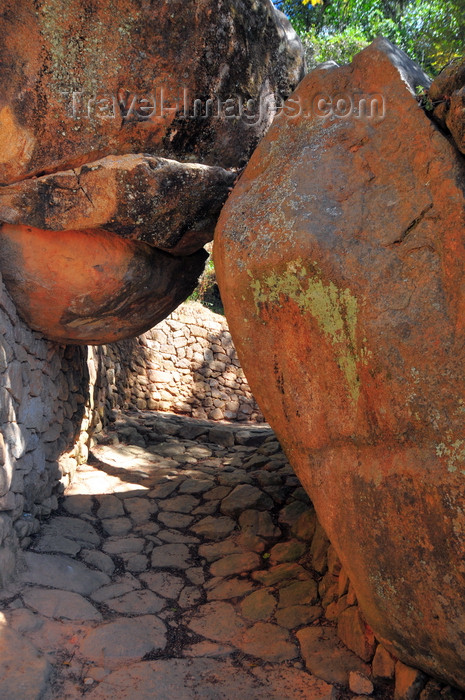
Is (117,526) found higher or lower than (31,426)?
lower

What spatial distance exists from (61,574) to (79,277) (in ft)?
5.90

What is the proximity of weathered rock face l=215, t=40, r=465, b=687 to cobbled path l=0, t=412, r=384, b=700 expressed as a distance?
643 mm

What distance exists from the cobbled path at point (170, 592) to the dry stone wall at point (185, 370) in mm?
1814

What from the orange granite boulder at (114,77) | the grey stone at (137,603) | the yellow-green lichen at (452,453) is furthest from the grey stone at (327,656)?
the orange granite boulder at (114,77)

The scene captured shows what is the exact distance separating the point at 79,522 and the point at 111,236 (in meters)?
2.01

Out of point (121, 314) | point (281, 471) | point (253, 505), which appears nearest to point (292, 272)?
point (121, 314)

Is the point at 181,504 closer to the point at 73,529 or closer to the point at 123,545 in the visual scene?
the point at 123,545

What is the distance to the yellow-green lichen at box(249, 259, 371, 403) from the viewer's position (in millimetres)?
2426

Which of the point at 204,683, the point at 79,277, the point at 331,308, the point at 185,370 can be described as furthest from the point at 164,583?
the point at 185,370

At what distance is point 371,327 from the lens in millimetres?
2367

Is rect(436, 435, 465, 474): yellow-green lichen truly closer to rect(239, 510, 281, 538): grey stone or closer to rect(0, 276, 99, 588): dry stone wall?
rect(239, 510, 281, 538): grey stone

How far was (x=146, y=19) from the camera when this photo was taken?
126 inches

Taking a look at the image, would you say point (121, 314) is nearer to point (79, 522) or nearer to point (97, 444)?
point (79, 522)

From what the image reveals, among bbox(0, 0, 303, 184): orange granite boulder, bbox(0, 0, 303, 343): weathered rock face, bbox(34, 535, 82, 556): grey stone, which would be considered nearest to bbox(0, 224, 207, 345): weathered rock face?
bbox(0, 0, 303, 343): weathered rock face
